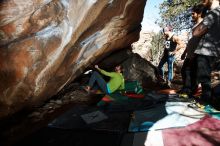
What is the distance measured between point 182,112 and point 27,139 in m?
2.68

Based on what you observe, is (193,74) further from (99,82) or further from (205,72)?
(99,82)

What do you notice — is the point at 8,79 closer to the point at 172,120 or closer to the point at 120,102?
the point at 120,102

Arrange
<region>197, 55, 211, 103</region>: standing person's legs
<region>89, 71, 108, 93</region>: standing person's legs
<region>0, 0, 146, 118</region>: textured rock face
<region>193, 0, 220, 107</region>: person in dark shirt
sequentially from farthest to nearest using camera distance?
<region>89, 71, 108, 93</region>: standing person's legs < <region>197, 55, 211, 103</region>: standing person's legs < <region>193, 0, 220, 107</region>: person in dark shirt < <region>0, 0, 146, 118</region>: textured rock face

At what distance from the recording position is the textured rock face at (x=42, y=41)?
4559mm

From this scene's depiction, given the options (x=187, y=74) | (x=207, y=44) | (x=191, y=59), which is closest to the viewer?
(x=207, y=44)

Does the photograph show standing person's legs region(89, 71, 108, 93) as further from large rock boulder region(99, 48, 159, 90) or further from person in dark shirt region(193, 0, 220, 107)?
person in dark shirt region(193, 0, 220, 107)

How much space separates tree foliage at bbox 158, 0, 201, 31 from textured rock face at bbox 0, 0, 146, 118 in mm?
6326

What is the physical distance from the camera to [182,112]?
14.6ft

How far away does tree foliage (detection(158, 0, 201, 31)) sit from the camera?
39.0ft

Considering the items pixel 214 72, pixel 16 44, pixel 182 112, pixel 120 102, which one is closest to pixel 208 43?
pixel 182 112

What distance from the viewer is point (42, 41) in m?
4.88

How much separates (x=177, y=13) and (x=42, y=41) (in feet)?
29.3

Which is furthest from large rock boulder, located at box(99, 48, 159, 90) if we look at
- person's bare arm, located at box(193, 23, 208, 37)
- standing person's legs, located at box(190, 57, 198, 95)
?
person's bare arm, located at box(193, 23, 208, 37)

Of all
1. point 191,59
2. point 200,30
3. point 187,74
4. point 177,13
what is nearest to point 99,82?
point 187,74
